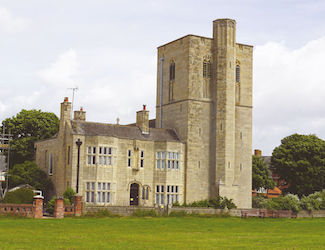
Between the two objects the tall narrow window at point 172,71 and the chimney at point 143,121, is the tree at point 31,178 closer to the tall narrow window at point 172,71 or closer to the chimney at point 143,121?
the chimney at point 143,121

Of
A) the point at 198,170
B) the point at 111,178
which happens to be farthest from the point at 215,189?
the point at 111,178

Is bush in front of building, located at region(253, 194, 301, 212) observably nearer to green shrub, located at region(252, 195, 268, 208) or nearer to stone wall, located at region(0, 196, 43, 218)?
green shrub, located at region(252, 195, 268, 208)

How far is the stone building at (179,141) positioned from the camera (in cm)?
5700

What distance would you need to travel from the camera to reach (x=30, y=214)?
146ft

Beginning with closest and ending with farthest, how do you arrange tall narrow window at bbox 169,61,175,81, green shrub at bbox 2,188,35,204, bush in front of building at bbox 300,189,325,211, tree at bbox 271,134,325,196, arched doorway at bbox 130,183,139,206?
green shrub at bbox 2,188,35,204 → arched doorway at bbox 130,183,139,206 → bush in front of building at bbox 300,189,325,211 → tall narrow window at bbox 169,61,175,81 → tree at bbox 271,134,325,196

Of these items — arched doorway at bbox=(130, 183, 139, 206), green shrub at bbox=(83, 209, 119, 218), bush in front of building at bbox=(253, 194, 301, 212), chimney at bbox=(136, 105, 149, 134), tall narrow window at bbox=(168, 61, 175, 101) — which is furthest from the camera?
tall narrow window at bbox=(168, 61, 175, 101)

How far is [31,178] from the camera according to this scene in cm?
5934

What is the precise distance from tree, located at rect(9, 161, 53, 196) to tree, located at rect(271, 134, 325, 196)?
33.4 meters

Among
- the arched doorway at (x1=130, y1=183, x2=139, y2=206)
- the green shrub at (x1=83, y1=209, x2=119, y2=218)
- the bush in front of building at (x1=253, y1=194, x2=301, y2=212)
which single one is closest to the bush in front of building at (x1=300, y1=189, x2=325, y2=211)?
the bush in front of building at (x1=253, y1=194, x2=301, y2=212)

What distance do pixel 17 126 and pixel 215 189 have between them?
88.1 feet

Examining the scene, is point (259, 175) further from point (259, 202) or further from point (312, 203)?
point (312, 203)

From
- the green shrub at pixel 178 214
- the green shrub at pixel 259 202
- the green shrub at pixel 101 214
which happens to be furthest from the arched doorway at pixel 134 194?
the green shrub at pixel 259 202

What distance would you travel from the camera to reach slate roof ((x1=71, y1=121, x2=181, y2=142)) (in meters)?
57.6

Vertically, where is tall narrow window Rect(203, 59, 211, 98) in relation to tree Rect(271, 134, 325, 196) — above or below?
above
